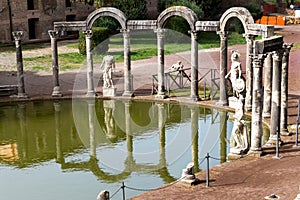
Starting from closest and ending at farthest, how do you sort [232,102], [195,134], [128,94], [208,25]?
[195,134]
[208,25]
[232,102]
[128,94]

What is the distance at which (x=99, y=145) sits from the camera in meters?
26.2

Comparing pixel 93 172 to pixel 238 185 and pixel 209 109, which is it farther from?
pixel 209 109

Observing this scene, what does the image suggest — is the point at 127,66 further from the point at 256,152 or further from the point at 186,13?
the point at 256,152

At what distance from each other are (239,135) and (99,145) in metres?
6.37

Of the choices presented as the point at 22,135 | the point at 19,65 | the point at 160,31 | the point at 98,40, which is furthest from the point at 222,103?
the point at 98,40

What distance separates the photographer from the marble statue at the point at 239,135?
23109 mm

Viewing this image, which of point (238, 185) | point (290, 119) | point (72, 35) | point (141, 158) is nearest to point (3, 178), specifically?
point (141, 158)

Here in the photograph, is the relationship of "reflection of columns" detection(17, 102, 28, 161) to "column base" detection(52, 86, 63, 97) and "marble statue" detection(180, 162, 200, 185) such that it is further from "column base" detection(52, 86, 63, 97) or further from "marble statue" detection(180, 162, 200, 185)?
"marble statue" detection(180, 162, 200, 185)

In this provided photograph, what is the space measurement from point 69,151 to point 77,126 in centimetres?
363

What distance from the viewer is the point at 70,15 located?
200 ft

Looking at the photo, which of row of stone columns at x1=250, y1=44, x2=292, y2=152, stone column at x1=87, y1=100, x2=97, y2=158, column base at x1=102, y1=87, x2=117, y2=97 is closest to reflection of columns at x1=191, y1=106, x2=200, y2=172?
row of stone columns at x1=250, y1=44, x2=292, y2=152

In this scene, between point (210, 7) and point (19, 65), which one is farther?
point (210, 7)

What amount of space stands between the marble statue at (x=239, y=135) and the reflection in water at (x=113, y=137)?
2.43ft

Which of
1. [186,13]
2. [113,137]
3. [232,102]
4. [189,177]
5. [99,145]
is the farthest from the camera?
[186,13]
